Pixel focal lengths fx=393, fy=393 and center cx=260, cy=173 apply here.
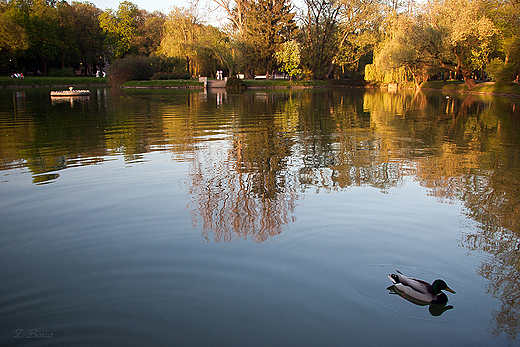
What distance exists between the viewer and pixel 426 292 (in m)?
3.96

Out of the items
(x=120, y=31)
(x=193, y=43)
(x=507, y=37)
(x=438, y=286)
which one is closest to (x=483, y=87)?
(x=507, y=37)

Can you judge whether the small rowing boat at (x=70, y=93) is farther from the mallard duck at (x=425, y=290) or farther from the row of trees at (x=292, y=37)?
the mallard duck at (x=425, y=290)

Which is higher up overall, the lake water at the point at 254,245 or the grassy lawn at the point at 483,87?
the grassy lawn at the point at 483,87

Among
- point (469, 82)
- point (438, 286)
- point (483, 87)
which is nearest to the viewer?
point (438, 286)

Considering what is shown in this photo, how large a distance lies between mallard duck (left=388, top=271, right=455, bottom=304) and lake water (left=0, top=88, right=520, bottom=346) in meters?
0.11

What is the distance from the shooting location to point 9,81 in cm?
5075

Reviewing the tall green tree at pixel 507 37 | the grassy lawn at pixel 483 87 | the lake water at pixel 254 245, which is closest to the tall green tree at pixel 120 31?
the grassy lawn at pixel 483 87

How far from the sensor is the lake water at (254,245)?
144 inches

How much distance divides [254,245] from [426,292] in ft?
7.21

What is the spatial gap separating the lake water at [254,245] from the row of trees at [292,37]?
123 feet

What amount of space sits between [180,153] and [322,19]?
62389 millimetres

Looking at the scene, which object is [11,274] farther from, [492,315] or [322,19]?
[322,19]

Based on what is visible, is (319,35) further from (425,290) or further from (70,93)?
(425,290)

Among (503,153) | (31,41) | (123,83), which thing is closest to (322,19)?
(123,83)
